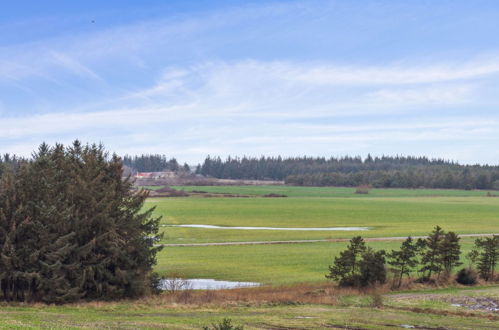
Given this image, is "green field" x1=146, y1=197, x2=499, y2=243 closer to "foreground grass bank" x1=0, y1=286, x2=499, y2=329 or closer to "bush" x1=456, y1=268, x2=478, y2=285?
"bush" x1=456, y1=268, x2=478, y2=285

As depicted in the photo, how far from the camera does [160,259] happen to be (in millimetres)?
60750

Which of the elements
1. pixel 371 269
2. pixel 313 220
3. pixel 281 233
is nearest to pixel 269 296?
pixel 371 269

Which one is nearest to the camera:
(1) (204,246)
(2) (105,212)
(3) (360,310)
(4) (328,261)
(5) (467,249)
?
(3) (360,310)

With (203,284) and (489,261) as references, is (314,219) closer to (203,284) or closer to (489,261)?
(489,261)

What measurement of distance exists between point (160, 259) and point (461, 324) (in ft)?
122

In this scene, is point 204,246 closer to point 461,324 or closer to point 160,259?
point 160,259

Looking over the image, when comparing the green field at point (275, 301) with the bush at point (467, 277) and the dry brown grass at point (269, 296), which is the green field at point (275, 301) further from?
the bush at point (467, 277)

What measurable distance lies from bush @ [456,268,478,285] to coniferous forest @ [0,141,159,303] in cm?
2457

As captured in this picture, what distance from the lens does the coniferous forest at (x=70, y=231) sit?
35500 mm

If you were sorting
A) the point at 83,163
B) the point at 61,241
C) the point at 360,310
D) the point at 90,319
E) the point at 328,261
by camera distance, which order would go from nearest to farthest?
1. the point at 90,319
2. the point at 360,310
3. the point at 61,241
4. the point at 83,163
5. the point at 328,261

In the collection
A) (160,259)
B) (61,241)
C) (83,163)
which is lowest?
(160,259)

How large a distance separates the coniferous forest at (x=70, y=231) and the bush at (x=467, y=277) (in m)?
24.6

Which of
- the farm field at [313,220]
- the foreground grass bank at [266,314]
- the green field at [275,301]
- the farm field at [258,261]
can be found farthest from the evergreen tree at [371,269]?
the farm field at [313,220]

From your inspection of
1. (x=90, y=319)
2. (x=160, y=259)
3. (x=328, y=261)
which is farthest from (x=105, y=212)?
(x=328, y=261)
